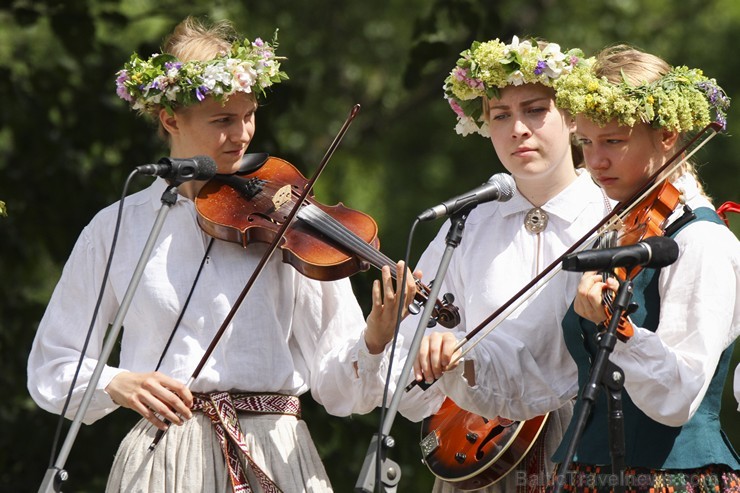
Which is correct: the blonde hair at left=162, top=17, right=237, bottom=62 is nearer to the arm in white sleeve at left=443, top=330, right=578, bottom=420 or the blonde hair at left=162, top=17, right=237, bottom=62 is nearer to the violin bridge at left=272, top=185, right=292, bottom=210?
the violin bridge at left=272, top=185, right=292, bottom=210

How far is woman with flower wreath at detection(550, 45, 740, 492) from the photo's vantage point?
3834mm

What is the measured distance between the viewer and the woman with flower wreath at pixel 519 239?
4426 millimetres

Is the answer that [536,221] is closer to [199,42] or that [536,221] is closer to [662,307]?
[662,307]

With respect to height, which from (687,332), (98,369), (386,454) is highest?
(687,332)

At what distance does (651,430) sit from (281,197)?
1.36 m

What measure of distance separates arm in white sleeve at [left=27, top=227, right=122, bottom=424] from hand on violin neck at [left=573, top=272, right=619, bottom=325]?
1.47 metres

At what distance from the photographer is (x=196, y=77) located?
453cm

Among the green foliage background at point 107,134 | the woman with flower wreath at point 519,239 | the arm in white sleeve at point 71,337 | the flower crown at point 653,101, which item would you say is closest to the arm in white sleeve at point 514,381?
the woman with flower wreath at point 519,239

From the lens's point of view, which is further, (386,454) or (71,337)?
(71,337)

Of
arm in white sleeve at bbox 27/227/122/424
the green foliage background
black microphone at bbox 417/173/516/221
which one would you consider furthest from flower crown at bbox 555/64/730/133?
the green foliage background

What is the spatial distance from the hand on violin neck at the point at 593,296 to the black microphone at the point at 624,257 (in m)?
0.15

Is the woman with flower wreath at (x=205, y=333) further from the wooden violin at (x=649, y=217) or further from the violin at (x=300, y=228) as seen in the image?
the wooden violin at (x=649, y=217)

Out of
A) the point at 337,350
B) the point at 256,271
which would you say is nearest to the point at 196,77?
the point at 256,271

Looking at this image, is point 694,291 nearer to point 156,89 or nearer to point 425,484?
point 156,89
